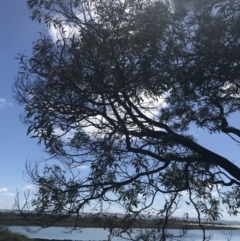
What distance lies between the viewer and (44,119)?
7.41 meters

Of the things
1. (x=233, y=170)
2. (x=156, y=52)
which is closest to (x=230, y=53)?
(x=156, y=52)

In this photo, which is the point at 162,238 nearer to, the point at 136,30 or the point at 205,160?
the point at 205,160

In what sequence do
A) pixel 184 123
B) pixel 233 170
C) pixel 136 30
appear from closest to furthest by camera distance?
pixel 136 30, pixel 233 170, pixel 184 123

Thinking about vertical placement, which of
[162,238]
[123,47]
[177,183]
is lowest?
[162,238]

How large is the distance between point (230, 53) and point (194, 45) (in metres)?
0.69

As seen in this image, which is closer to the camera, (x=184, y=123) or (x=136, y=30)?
(x=136, y=30)

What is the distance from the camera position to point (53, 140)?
7.74 metres

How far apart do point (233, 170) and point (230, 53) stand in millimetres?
2164

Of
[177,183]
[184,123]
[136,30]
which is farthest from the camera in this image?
[184,123]

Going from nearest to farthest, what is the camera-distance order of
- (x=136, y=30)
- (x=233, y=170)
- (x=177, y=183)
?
(x=136, y=30), (x=233, y=170), (x=177, y=183)

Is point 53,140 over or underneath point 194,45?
underneath

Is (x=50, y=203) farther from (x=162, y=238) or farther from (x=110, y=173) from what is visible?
(x=162, y=238)

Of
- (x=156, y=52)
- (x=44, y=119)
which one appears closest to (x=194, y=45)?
(x=156, y=52)

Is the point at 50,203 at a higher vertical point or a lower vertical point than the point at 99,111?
lower
